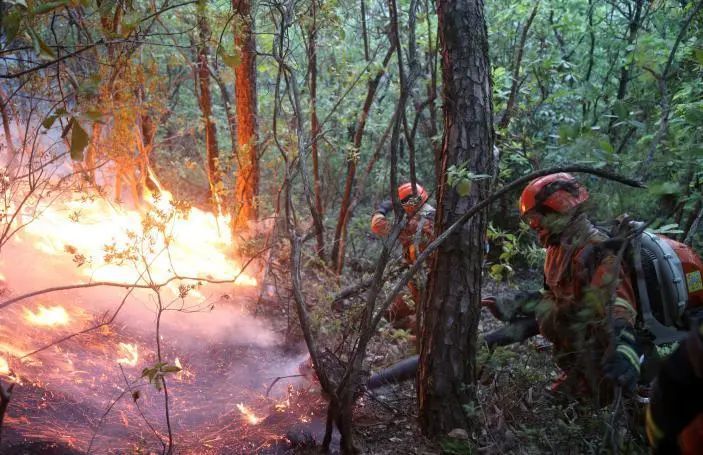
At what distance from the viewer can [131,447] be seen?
160 inches

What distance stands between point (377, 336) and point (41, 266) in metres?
4.68

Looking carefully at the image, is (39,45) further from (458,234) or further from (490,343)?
(490,343)

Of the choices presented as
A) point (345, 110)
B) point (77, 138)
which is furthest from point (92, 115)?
point (345, 110)

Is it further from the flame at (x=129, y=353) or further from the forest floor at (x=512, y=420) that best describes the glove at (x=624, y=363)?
the flame at (x=129, y=353)

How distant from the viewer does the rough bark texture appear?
3.38m

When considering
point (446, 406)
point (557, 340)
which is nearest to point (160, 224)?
point (446, 406)

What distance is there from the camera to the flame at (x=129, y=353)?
597 cm

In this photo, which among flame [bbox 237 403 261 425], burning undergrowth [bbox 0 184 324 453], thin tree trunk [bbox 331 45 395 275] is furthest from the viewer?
thin tree trunk [bbox 331 45 395 275]

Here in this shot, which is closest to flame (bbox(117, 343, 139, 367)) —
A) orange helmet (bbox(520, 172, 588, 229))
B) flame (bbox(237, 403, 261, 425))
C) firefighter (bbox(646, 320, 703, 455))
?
flame (bbox(237, 403, 261, 425))

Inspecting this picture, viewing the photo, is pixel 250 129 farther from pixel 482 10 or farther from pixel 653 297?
pixel 653 297

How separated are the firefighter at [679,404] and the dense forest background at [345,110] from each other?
1795 millimetres

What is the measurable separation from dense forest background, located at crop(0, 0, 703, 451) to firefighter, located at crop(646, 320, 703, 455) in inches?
70.7

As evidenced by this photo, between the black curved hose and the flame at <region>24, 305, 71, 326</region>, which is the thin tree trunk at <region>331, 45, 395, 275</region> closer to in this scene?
the black curved hose

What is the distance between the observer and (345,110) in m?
9.45
